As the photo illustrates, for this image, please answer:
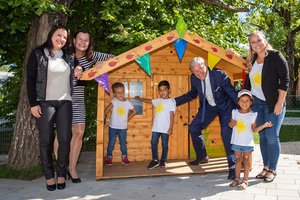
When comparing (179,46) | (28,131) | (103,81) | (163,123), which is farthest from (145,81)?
(28,131)

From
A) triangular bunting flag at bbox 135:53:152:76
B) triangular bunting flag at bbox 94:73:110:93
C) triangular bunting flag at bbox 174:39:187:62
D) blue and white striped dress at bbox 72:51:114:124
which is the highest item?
triangular bunting flag at bbox 174:39:187:62

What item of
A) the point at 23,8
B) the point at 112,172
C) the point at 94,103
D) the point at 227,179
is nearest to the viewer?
the point at 23,8

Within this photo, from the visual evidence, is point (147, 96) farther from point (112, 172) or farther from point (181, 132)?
point (112, 172)

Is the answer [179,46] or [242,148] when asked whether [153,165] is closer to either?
[242,148]

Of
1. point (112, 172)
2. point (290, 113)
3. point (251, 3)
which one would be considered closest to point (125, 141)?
point (112, 172)

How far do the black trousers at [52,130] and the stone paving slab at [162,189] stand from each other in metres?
0.44

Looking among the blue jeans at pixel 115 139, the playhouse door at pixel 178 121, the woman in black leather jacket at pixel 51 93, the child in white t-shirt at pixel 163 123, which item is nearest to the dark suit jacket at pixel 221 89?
the child in white t-shirt at pixel 163 123

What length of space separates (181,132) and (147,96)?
1120 millimetres

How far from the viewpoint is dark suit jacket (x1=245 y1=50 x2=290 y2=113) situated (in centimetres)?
495

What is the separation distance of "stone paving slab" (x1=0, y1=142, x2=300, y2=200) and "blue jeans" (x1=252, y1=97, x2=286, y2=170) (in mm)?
434

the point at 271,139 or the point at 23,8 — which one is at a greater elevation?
the point at 23,8

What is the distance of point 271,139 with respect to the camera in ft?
16.9

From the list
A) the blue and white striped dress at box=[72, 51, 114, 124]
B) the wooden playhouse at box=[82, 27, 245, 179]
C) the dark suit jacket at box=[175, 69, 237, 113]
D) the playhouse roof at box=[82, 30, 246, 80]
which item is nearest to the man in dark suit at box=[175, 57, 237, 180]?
the dark suit jacket at box=[175, 69, 237, 113]

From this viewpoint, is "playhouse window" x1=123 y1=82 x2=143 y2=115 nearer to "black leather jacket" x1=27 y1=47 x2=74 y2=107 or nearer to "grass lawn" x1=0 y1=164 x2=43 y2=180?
"grass lawn" x1=0 y1=164 x2=43 y2=180
